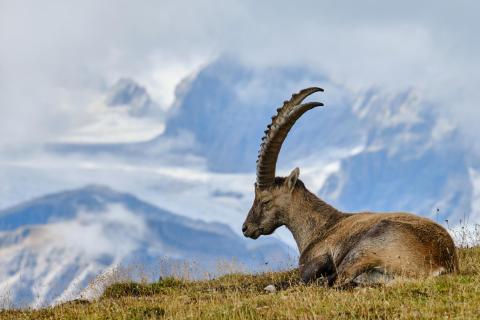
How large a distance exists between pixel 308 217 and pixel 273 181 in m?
1.17

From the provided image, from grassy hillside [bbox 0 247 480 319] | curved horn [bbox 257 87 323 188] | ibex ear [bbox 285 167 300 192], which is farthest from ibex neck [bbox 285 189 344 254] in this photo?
grassy hillside [bbox 0 247 480 319]

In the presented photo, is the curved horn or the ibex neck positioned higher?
the curved horn

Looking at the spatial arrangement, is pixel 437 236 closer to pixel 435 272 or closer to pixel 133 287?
pixel 435 272

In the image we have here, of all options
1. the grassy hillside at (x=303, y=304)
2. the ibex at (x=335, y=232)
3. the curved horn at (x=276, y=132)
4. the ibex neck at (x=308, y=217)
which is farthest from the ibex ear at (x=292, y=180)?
the grassy hillside at (x=303, y=304)

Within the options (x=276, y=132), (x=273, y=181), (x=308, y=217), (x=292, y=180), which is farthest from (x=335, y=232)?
(x=276, y=132)

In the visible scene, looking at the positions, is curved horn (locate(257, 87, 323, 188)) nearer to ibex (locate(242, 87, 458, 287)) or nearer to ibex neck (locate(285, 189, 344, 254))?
→ ibex (locate(242, 87, 458, 287))

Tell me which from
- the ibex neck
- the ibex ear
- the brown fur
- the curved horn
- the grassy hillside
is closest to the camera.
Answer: the grassy hillside

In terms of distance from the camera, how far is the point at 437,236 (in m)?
15.9

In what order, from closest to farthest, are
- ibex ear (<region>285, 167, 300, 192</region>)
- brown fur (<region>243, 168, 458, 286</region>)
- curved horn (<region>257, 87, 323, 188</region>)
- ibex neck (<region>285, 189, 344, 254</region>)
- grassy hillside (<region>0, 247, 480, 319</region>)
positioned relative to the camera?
grassy hillside (<region>0, 247, 480, 319</region>), brown fur (<region>243, 168, 458, 286</region>), curved horn (<region>257, 87, 323, 188</region>), ibex neck (<region>285, 189, 344, 254</region>), ibex ear (<region>285, 167, 300, 192</region>)

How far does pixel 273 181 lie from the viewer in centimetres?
1973

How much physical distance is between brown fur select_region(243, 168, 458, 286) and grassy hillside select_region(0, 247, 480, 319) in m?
0.52

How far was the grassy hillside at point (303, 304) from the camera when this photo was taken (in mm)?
12680

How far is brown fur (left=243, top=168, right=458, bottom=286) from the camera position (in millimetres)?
15406

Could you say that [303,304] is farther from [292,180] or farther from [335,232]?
[292,180]
